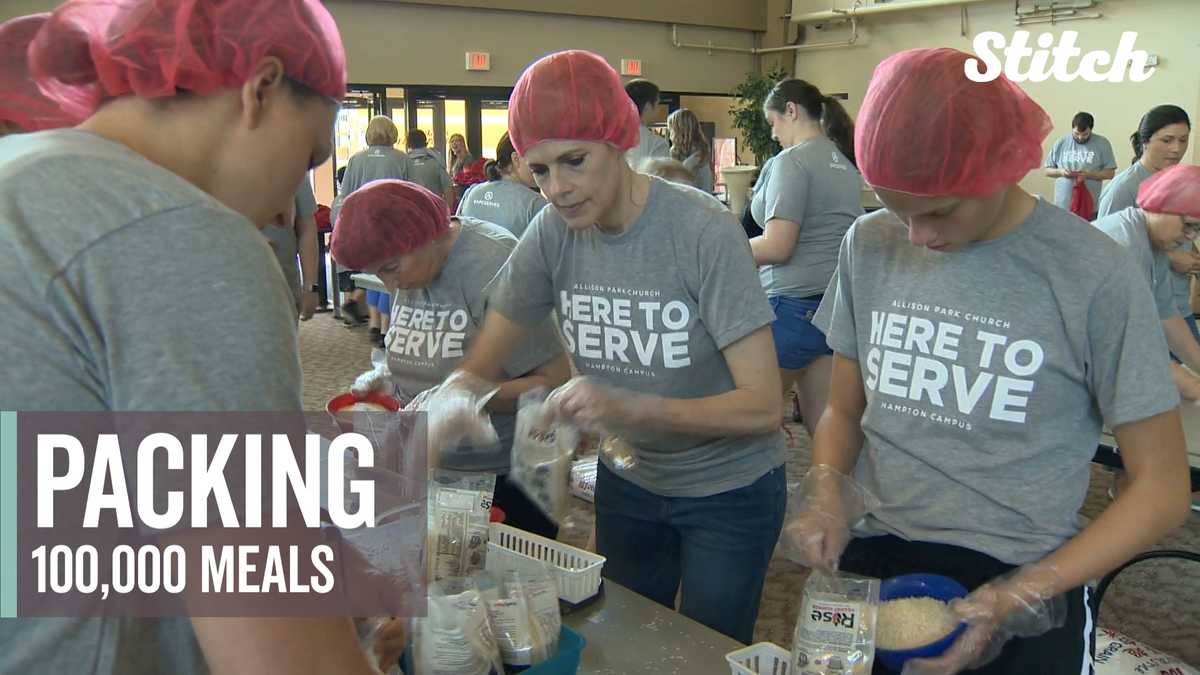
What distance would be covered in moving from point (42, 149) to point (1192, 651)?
3.24 meters

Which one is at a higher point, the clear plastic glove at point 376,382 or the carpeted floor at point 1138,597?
the clear plastic glove at point 376,382

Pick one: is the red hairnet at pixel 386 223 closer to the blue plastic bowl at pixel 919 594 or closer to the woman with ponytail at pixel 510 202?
the blue plastic bowl at pixel 919 594

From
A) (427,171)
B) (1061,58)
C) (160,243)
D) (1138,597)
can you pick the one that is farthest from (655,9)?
(160,243)

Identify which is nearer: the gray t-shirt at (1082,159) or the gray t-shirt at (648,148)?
the gray t-shirt at (648,148)

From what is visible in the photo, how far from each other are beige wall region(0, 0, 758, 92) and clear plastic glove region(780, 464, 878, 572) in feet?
25.2

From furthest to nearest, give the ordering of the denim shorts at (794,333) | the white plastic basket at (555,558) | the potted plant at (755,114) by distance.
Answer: the potted plant at (755,114) → the denim shorts at (794,333) → the white plastic basket at (555,558)

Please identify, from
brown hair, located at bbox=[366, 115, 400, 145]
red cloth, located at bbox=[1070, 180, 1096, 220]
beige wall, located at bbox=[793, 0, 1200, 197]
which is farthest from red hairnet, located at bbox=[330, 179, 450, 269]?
beige wall, located at bbox=[793, 0, 1200, 197]

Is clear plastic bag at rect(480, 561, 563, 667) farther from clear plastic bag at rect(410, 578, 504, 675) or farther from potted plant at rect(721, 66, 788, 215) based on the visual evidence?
potted plant at rect(721, 66, 788, 215)

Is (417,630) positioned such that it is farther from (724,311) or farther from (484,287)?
(484,287)

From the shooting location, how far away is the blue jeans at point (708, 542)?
1.72m

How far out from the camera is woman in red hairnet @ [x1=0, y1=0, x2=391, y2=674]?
624 millimetres

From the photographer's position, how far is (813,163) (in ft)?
11.6

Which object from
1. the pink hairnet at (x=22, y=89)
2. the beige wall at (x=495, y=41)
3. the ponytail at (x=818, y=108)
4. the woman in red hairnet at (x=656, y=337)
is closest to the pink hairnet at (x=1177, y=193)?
the ponytail at (x=818, y=108)

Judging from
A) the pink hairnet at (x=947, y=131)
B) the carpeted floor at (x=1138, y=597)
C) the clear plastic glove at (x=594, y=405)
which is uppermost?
the pink hairnet at (x=947, y=131)
